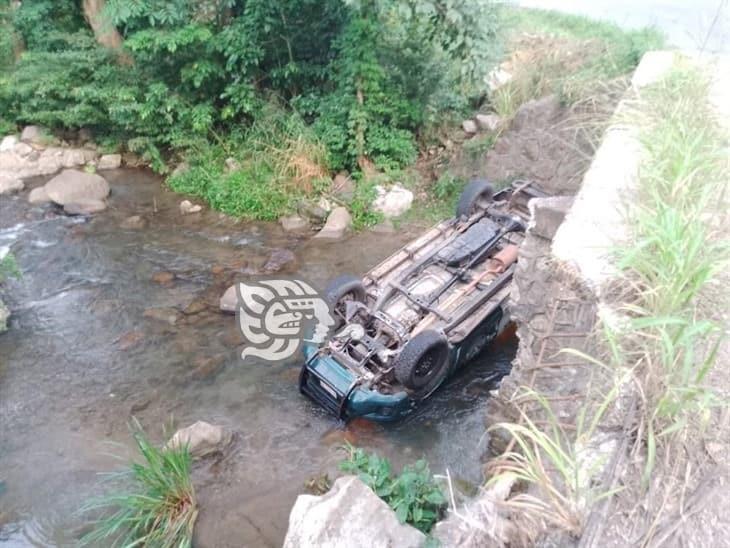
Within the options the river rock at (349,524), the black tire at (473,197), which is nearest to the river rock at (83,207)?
the black tire at (473,197)

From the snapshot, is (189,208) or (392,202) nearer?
(392,202)

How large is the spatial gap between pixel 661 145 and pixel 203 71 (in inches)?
308

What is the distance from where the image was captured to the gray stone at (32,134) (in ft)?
36.7

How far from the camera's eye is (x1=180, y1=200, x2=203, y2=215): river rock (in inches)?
386

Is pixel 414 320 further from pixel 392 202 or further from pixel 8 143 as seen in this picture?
pixel 8 143

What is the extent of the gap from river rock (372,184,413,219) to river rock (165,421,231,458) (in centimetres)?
471

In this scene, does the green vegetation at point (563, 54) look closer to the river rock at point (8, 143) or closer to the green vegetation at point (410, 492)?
the green vegetation at point (410, 492)

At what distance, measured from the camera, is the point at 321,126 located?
968cm

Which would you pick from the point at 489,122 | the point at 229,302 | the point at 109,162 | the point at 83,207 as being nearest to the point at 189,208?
the point at 83,207

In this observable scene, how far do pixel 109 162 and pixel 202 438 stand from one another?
7.30 meters

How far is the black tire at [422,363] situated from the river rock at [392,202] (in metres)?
4.04

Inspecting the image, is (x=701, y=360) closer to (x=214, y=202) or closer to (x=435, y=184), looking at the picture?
(x=435, y=184)

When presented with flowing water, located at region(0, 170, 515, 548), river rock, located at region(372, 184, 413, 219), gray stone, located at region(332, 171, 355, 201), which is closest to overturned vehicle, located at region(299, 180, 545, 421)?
flowing water, located at region(0, 170, 515, 548)

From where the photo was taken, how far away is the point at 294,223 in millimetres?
9359
